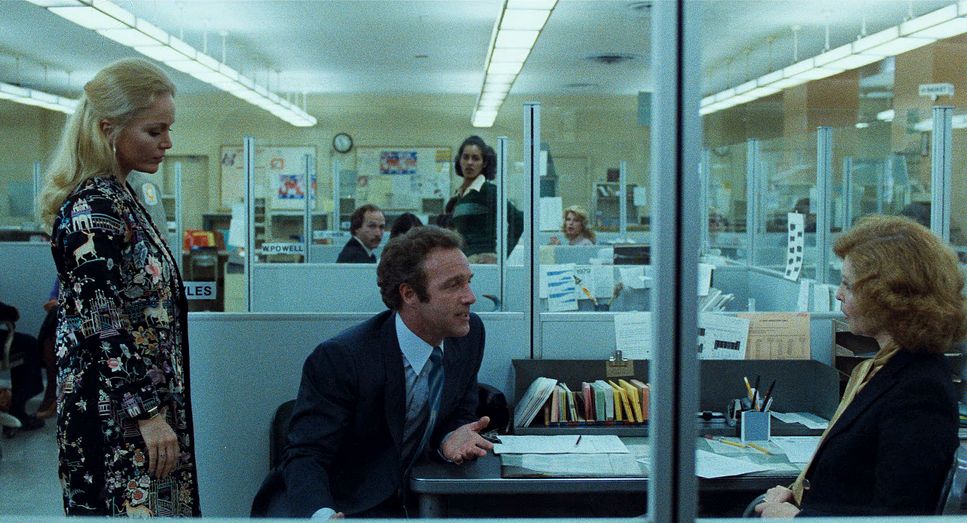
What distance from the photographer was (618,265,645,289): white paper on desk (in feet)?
14.4

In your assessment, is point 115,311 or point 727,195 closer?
point 115,311

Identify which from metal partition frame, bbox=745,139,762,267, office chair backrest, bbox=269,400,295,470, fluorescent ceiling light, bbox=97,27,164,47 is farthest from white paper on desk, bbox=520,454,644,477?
fluorescent ceiling light, bbox=97,27,164,47

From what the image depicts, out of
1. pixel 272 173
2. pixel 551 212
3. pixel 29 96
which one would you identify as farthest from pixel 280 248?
pixel 272 173

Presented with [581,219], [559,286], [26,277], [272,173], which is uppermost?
[272,173]

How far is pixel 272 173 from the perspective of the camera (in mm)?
14117

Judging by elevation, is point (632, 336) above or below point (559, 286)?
below

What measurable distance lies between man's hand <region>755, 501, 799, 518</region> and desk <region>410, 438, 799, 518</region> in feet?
0.44

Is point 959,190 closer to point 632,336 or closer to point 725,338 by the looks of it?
point 725,338

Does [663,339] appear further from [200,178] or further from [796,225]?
[200,178]

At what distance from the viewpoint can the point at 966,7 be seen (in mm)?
5570

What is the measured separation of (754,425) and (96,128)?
1614 millimetres

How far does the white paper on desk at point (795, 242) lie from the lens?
352 centimetres

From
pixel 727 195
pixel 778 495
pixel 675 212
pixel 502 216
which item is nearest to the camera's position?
pixel 675 212

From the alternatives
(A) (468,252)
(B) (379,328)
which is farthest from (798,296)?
(B) (379,328)
